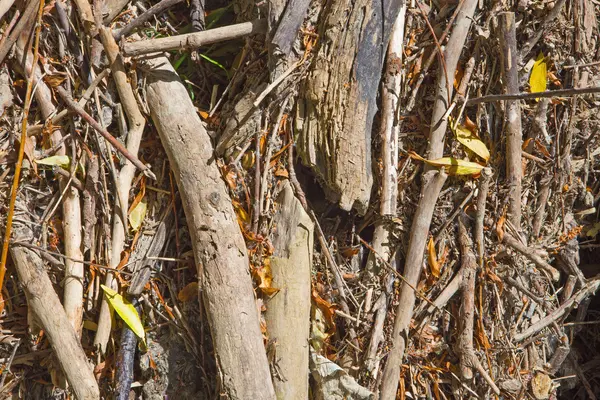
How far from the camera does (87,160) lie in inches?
79.3

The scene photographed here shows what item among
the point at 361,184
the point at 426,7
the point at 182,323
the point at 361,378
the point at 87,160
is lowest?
the point at 361,378

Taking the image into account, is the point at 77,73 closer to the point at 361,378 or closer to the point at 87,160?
the point at 87,160

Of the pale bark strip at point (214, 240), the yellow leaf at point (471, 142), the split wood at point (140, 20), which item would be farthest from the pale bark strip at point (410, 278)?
the split wood at point (140, 20)

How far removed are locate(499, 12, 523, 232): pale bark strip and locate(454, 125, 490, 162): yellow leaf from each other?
106mm

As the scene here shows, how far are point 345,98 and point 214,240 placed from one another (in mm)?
639

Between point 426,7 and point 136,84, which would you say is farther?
point 426,7

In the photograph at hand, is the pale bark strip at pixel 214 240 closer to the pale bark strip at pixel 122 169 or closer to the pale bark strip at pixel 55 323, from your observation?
the pale bark strip at pixel 122 169

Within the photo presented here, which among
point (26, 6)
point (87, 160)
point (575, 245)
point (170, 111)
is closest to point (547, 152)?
point (575, 245)

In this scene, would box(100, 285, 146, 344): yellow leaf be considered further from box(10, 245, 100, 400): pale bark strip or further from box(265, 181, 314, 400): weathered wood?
box(265, 181, 314, 400): weathered wood

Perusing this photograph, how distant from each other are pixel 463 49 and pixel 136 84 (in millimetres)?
1180

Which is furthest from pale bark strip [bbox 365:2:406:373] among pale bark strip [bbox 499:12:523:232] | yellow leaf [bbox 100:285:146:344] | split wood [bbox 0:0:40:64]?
split wood [bbox 0:0:40:64]

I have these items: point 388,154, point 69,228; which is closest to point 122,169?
point 69,228

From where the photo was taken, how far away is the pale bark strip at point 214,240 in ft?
6.15

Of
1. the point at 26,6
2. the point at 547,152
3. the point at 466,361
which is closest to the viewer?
the point at 26,6
